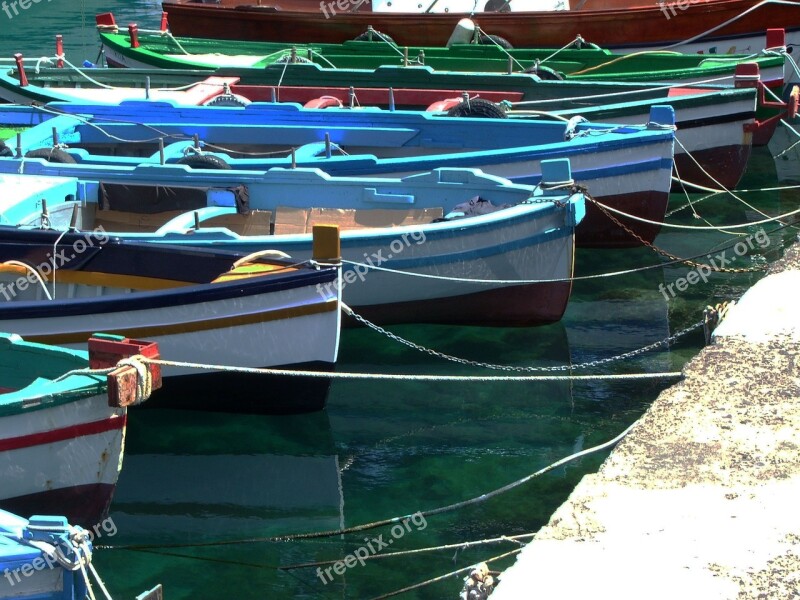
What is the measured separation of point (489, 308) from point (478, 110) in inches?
109

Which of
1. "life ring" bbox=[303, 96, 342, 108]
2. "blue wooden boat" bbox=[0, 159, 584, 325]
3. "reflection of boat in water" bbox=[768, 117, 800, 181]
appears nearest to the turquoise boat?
"blue wooden boat" bbox=[0, 159, 584, 325]

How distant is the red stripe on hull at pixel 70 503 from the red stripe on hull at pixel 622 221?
593 centimetres

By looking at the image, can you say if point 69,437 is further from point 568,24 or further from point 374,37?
point 568,24

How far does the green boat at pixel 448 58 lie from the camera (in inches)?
528

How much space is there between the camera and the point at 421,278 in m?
9.09

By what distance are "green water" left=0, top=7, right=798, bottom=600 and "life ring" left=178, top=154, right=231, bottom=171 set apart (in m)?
1.79

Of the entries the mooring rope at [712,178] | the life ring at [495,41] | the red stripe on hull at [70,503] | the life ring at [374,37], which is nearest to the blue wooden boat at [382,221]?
the red stripe on hull at [70,503]

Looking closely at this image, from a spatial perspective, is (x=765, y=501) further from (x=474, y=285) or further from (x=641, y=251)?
(x=641, y=251)

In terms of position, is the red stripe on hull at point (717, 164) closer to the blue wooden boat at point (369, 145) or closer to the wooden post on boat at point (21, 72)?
the blue wooden boat at point (369, 145)

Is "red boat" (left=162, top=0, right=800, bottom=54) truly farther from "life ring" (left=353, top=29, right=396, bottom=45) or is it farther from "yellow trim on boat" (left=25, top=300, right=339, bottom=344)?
"yellow trim on boat" (left=25, top=300, right=339, bottom=344)

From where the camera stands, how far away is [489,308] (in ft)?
31.1

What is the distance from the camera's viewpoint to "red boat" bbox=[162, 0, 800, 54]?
15.7 m

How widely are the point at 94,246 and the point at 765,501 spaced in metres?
5.23

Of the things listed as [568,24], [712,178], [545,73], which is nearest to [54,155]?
[545,73]
